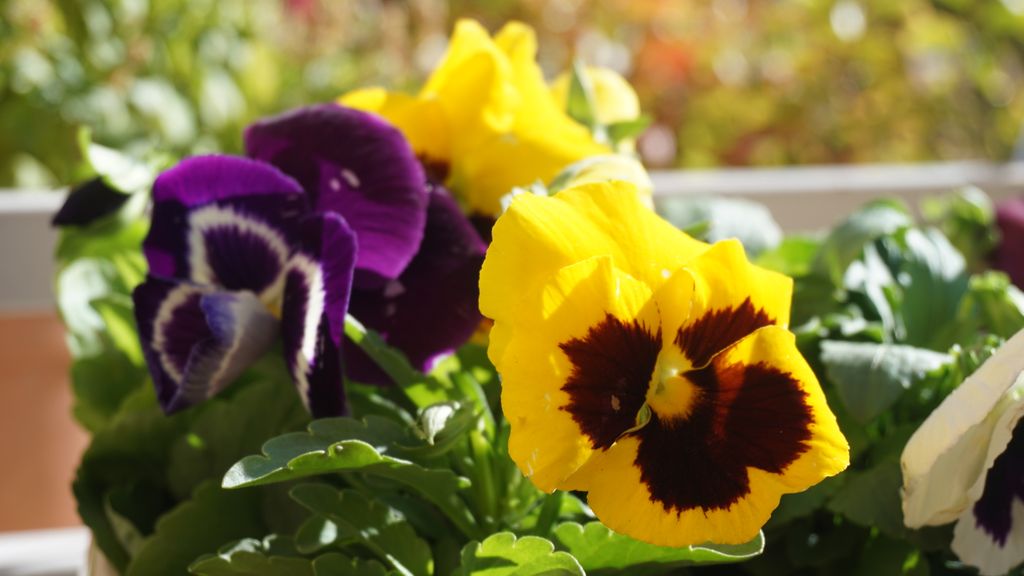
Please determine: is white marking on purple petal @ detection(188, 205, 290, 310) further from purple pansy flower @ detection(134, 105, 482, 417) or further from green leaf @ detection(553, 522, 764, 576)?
green leaf @ detection(553, 522, 764, 576)

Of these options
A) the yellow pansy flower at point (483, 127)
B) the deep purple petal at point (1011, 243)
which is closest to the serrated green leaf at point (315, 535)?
the yellow pansy flower at point (483, 127)

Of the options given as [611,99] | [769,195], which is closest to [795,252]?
[611,99]

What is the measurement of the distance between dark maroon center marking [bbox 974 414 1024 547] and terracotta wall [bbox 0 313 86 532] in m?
1.07

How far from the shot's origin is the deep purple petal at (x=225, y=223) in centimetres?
61

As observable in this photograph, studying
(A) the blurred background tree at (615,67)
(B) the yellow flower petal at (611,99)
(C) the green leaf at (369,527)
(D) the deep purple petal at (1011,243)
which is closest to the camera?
(C) the green leaf at (369,527)

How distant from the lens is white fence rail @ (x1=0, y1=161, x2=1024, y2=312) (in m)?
1.31

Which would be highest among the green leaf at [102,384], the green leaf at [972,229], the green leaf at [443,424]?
the green leaf at [443,424]

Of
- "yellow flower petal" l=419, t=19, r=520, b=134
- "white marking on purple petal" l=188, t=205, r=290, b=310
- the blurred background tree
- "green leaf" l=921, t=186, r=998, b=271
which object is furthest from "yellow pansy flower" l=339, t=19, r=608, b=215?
the blurred background tree

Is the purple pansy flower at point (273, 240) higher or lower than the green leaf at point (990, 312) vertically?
higher

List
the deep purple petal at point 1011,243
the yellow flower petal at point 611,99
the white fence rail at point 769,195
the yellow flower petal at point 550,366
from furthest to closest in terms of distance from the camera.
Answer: the white fence rail at point 769,195 → the deep purple petal at point 1011,243 → the yellow flower petal at point 611,99 → the yellow flower petal at point 550,366

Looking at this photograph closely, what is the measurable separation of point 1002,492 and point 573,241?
264 millimetres

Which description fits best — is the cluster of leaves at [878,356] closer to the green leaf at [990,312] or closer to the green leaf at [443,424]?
the green leaf at [990,312]

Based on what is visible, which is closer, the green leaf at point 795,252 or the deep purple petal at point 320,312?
the deep purple petal at point 320,312

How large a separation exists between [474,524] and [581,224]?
186 mm
